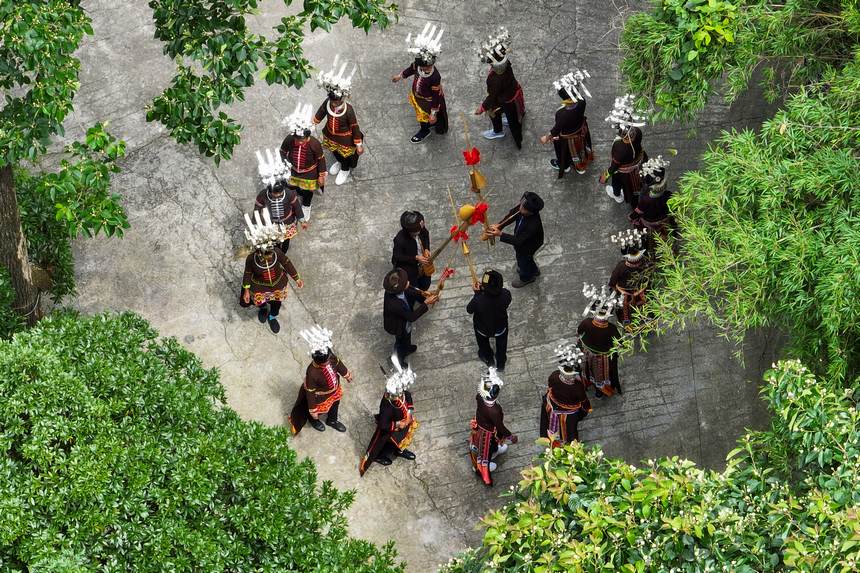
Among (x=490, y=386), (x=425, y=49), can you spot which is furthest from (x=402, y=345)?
(x=425, y=49)

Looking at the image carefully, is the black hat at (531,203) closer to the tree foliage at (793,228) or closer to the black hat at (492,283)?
the black hat at (492,283)

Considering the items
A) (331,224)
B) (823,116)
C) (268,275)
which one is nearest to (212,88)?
(268,275)

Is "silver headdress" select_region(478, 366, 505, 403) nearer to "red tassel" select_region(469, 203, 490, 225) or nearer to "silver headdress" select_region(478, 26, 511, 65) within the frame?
"red tassel" select_region(469, 203, 490, 225)

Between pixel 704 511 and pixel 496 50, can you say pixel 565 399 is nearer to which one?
pixel 704 511

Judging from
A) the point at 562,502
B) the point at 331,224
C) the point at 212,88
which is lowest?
the point at 331,224

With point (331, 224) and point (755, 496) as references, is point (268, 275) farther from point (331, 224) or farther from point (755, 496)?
point (755, 496)

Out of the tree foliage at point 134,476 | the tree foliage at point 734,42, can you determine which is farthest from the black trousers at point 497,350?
the tree foliage at point 134,476
